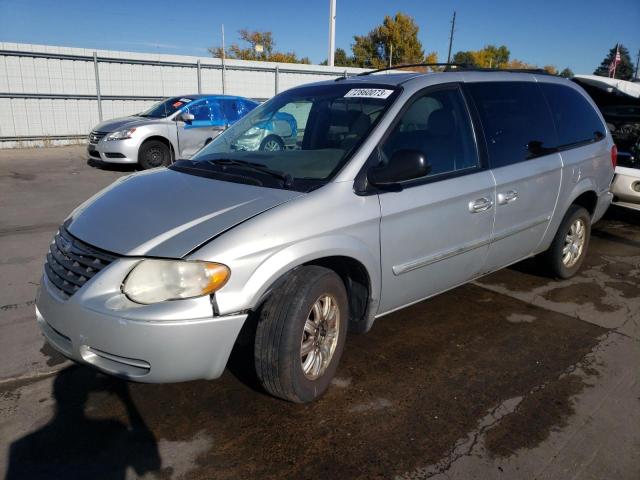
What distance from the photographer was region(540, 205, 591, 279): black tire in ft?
15.3

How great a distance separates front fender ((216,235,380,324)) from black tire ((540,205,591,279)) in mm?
2508

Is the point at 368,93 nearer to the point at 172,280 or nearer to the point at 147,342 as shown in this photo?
the point at 172,280

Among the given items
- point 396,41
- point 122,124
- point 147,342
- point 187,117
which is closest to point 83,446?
point 147,342

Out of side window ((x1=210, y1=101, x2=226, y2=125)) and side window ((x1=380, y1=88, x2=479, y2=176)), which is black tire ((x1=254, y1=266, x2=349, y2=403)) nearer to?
side window ((x1=380, y1=88, x2=479, y2=176))

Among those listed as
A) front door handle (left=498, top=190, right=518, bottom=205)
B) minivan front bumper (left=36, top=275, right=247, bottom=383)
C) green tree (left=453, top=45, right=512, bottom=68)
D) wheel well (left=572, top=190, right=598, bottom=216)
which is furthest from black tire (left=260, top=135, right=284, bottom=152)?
green tree (left=453, top=45, right=512, bottom=68)

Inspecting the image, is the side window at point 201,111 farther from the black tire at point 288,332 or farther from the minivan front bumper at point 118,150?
the black tire at point 288,332

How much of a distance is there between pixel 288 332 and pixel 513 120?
8.54 ft

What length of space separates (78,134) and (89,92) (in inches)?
53.0

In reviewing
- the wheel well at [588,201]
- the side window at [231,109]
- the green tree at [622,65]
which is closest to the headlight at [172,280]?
the wheel well at [588,201]

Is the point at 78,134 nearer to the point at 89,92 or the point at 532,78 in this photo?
the point at 89,92

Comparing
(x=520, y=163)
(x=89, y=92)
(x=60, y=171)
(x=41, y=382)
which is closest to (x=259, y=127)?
(x=520, y=163)

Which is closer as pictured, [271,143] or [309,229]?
[309,229]

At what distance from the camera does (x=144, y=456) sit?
2.47 m

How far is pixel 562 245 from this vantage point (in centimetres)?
471
